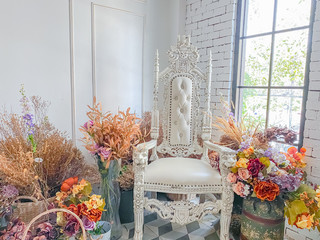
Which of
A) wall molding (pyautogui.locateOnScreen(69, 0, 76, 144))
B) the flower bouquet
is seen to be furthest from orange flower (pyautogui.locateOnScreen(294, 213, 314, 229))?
wall molding (pyautogui.locateOnScreen(69, 0, 76, 144))

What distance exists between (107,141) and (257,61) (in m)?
1.68

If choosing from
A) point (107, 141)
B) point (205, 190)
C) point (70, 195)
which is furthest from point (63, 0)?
point (205, 190)

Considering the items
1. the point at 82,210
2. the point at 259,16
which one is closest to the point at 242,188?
the point at 82,210

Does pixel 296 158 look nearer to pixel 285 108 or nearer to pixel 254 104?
pixel 285 108

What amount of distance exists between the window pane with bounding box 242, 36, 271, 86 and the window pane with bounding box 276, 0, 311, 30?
0.17 meters

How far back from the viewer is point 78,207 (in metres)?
1.16

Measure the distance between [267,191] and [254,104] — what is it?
112cm

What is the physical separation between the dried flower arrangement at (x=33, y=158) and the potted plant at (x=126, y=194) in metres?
0.35

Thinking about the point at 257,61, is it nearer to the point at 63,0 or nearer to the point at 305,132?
the point at 305,132

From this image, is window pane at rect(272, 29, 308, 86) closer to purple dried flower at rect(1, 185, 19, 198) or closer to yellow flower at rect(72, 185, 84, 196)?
yellow flower at rect(72, 185, 84, 196)

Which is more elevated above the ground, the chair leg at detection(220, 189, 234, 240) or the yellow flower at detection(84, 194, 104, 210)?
the yellow flower at detection(84, 194, 104, 210)

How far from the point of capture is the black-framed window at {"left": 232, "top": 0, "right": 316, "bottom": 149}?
1.88 metres

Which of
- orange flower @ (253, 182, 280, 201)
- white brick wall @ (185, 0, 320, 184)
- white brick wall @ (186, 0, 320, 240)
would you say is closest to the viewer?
orange flower @ (253, 182, 280, 201)

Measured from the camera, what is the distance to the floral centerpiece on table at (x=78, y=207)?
1.09m
